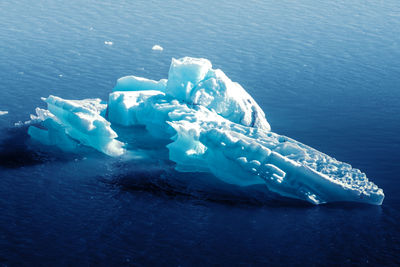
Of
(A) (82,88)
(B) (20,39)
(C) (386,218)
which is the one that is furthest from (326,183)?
(B) (20,39)

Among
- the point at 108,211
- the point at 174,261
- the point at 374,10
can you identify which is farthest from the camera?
the point at 374,10

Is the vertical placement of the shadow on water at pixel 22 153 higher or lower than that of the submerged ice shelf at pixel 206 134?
lower

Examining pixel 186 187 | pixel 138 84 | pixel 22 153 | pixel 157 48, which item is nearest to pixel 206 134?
pixel 186 187

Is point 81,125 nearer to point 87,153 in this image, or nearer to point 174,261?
point 87,153

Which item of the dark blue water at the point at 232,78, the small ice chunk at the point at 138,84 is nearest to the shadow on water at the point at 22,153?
the dark blue water at the point at 232,78

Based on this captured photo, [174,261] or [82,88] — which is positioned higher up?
[82,88]

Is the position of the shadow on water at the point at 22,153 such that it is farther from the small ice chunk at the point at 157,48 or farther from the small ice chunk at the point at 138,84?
the small ice chunk at the point at 157,48

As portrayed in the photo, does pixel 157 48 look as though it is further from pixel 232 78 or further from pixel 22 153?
pixel 22 153

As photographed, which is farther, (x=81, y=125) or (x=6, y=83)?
(x=6, y=83)
